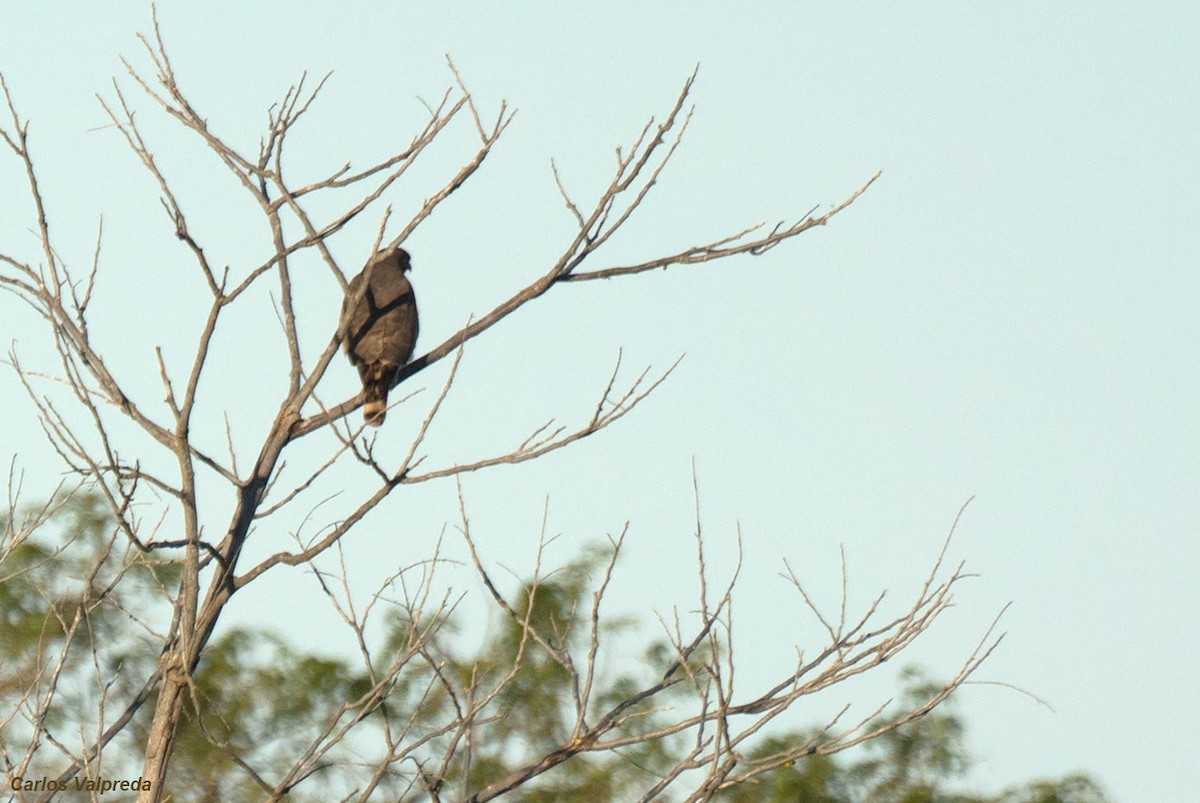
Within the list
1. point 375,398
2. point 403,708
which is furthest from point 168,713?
point 403,708

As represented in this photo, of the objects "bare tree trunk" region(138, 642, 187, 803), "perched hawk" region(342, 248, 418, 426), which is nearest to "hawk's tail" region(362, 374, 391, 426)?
"perched hawk" region(342, 248, 418, 426)

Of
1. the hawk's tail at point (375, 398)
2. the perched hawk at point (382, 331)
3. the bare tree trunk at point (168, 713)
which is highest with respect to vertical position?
the perched hawk at point (382, 331)

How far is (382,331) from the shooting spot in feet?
20.5

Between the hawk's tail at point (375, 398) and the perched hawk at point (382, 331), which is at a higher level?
the perched hawk at point (382, 331)

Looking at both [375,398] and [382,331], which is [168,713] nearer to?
[375,398]

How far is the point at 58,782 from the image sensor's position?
147 inches

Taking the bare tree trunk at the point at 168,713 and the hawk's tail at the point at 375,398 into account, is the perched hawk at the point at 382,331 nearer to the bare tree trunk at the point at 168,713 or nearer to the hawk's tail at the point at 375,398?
the hawk's tail at the point at 375,398

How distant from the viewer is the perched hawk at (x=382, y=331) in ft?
17.6

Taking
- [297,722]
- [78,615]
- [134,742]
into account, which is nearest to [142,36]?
[78,615]

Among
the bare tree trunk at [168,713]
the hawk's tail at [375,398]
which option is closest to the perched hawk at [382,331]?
the hawk's tail at [375,398]

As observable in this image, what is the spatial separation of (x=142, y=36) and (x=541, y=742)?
24.2ft

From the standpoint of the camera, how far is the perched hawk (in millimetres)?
5377

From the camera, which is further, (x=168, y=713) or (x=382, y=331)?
(x=382, y=331)

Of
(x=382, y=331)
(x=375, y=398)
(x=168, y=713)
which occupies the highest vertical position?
(x=382, y=331)
